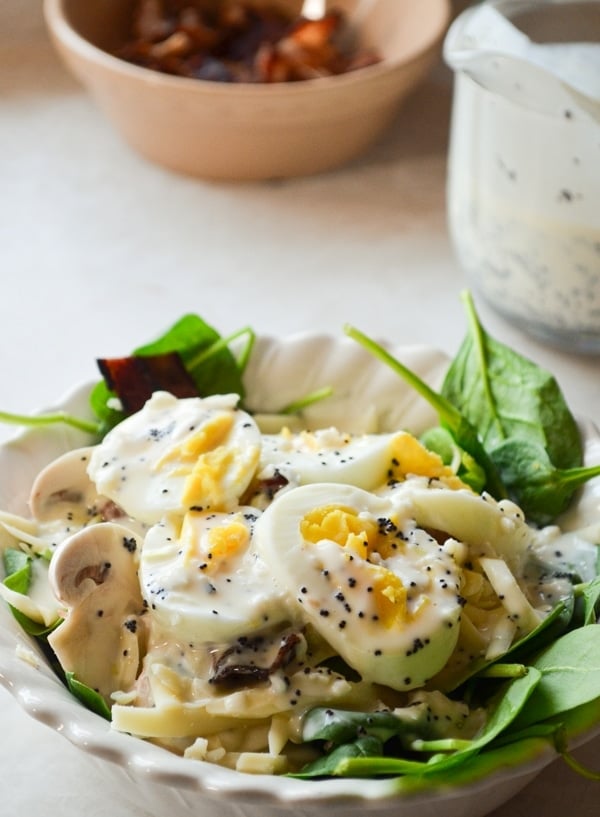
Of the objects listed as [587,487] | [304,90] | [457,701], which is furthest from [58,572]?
[304,90]

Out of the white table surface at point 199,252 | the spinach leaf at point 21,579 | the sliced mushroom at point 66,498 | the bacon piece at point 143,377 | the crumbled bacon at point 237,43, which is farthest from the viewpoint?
the crumbled bacon at point 237,43

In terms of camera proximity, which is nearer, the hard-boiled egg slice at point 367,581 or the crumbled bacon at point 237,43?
the hard-boiled egg slice at point 367,581

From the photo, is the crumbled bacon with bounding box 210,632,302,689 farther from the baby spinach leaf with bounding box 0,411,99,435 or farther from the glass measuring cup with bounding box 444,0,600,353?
the glass measuring cup with bounding box 444,0,600,353

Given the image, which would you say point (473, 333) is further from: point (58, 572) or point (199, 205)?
point (199, 205)

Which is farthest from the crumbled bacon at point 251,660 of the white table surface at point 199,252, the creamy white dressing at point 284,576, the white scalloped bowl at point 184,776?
the white table surface at point 199,252

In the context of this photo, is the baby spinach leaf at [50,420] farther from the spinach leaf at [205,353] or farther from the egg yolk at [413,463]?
the egg yolk at [413,463]

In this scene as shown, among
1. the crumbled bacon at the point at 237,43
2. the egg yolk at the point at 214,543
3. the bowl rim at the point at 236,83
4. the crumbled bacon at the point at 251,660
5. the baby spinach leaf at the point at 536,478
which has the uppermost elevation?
the bowl rim at the point at 236,83

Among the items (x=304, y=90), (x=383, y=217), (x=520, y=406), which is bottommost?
(x=383, y=217)

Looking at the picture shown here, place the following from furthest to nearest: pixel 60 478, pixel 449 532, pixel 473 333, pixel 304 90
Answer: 1. pixel 304 90
2. pixel 473 333
3. pixel 60 478
4. pixel 449 532
